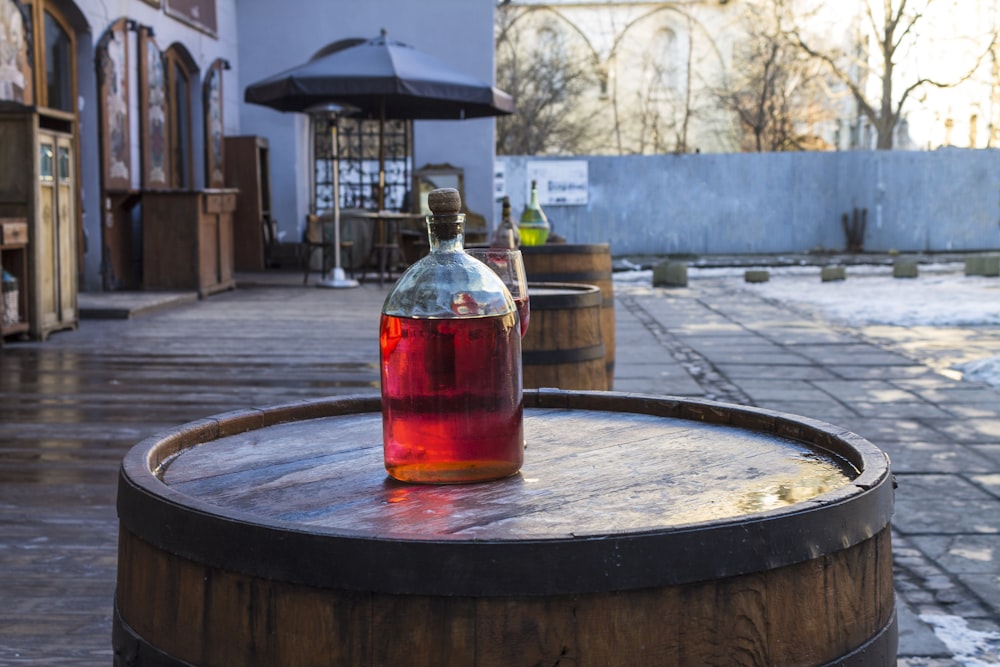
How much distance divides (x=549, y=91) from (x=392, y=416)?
2599 cm

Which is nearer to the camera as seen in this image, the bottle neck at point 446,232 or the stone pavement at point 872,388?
the bottle neck at point 446,232

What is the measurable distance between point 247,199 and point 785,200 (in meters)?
10.6

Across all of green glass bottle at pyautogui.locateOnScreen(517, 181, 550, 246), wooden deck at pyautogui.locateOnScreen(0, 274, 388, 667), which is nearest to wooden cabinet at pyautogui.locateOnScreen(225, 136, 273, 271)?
wooden deck at pyautogui.locateOnScreen(0, 274, 388, 667)

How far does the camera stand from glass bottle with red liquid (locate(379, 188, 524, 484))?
56.0 inches

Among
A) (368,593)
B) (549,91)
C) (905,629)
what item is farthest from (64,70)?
(549,91)

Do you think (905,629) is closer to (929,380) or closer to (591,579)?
(591,579)

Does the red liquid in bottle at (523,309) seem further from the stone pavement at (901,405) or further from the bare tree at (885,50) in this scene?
the bare tree at (885,50)

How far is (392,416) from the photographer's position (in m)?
1.46

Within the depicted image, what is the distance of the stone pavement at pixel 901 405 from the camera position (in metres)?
2.95

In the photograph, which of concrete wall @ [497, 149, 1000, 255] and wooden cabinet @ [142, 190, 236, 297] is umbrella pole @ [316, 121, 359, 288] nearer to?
wooden cabinet @ [142, 190, 236, 297]

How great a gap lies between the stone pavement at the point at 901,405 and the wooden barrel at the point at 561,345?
3.46 feet

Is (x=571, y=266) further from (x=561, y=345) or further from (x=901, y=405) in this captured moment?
(x=901, y=405)

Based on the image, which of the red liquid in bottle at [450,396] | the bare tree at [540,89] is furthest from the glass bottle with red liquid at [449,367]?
the bare tree at [540,89]

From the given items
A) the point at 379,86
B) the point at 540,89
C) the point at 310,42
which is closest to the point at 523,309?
the point at 379,86
